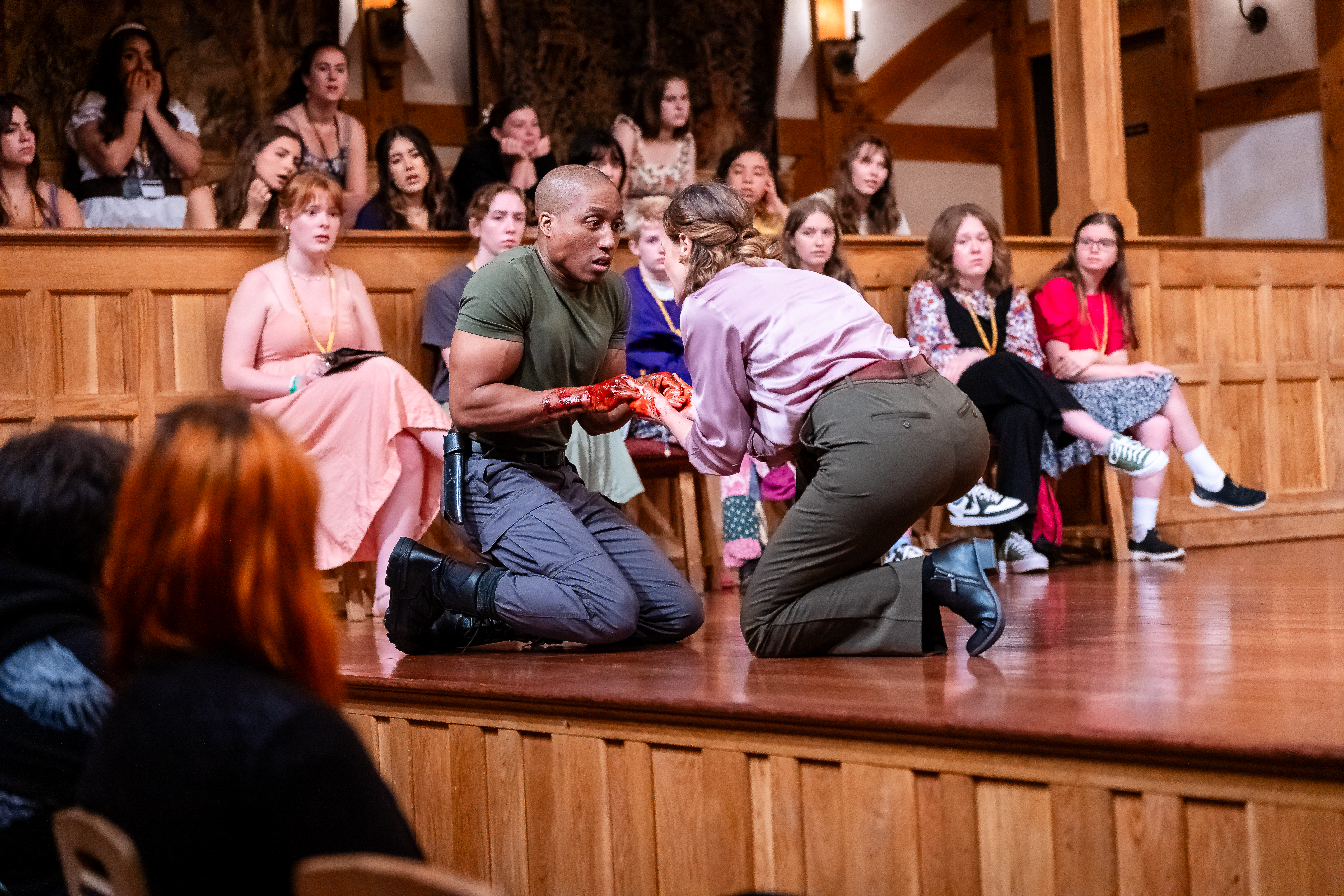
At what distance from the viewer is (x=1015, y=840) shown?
1727 mm

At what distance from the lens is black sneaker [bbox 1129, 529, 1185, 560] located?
15.0 feet

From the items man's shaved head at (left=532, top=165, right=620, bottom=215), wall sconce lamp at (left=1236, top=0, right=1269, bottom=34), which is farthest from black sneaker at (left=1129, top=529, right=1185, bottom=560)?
wall sconce lamp at (left=1236, top=0, right=1269, bottom=34)

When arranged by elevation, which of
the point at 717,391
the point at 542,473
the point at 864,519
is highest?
the point at 717,391

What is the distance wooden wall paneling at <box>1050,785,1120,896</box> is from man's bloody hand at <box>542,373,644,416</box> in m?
1.33

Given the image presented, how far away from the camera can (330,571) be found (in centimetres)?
420

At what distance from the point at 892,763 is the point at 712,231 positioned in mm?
1179

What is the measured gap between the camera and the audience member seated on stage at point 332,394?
3.86 metres

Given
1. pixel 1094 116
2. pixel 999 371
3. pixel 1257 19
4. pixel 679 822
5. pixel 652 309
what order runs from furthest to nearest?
pixel 1257 19 → pixel 1094 116 → pixel 999 371 → pixel 652 309 → pixel 679 822

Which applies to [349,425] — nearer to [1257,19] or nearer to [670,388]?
[670,388]

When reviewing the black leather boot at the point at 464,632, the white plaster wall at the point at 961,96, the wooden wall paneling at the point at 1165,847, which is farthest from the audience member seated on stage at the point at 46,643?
the white plaster wall at the point at 961,96

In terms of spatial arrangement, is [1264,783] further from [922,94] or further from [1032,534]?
[922,94]

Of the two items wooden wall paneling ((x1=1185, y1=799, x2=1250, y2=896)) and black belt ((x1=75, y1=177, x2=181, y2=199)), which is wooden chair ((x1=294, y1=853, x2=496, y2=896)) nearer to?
wooden wall paneling ((x1=1185, y1=799, x2=1250, y2=896))

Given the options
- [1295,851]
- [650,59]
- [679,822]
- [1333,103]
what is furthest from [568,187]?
[1333,103]

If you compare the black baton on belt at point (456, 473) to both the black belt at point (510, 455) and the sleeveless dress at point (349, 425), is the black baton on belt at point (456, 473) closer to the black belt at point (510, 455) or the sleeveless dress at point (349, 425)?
the black belt at point (510, 455)
